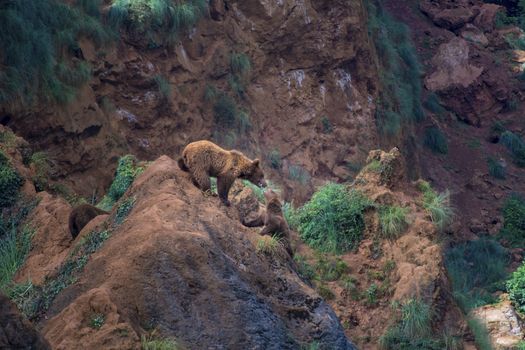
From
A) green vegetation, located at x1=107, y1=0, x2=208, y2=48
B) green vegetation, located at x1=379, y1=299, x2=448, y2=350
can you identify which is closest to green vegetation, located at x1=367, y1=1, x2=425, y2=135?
green vegetation, located at x1=107, y1=0, x2=208, y2=48

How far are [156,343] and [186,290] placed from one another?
1.00 metres

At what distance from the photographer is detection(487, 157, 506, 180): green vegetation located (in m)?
27.5

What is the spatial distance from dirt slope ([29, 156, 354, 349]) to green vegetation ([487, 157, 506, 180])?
18764mm

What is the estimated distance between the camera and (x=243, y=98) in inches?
830

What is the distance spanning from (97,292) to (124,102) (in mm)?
11164

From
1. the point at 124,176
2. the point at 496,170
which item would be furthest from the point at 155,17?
the point at 496,170

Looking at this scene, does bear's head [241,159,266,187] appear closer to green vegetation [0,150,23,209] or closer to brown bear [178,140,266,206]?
brown bear [178,140,266,206]

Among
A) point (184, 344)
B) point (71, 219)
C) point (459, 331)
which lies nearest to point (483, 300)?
point (459, 331)

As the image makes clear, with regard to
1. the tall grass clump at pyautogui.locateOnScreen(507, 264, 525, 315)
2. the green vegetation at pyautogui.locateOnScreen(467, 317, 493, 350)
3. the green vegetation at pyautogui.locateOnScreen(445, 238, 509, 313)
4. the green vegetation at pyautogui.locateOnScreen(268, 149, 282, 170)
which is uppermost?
the green vegetation at pyautogui.locateOnScreen(467, 317, 493, 350)

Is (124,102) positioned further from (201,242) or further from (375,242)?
(201,242)

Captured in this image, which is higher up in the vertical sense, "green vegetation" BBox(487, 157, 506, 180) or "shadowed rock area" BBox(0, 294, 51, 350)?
"shadowed rock area" BBox(0, 294, 51, 350)

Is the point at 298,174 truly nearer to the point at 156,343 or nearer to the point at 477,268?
the point at 477,268

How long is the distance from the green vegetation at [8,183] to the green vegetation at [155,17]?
20.0 ft

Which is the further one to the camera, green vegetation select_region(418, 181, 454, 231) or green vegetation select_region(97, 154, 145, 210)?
green vegetation select_region(418, 181, 454, 231)
